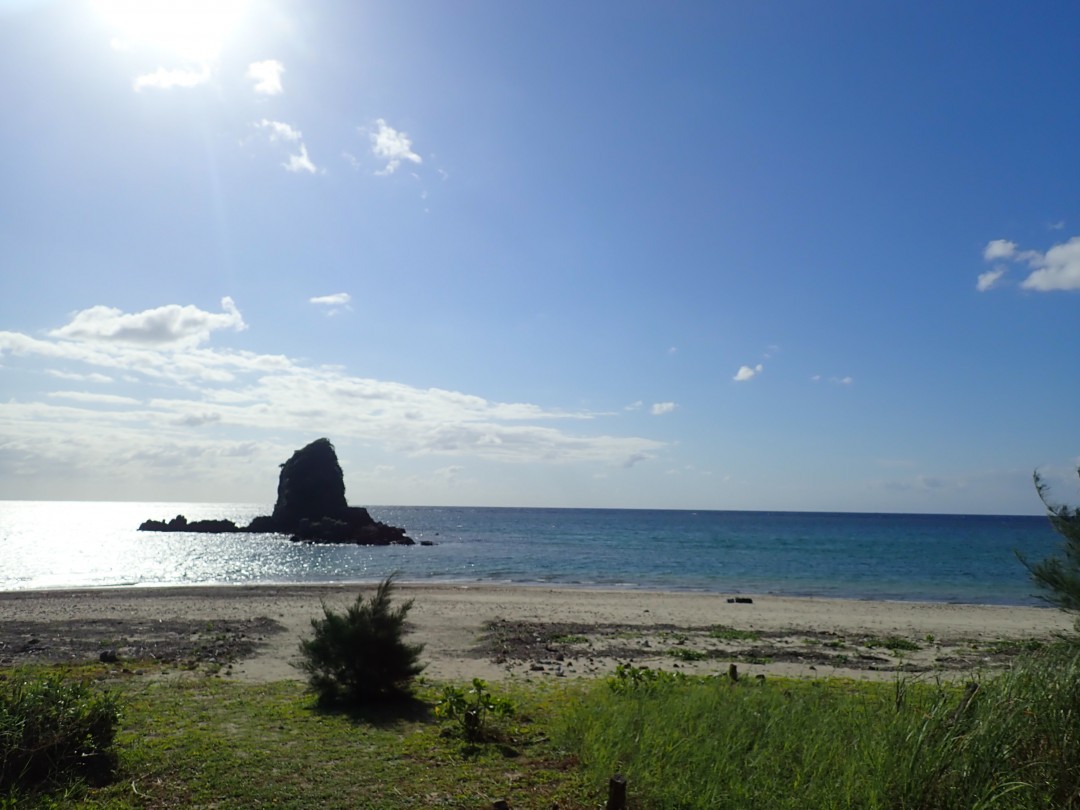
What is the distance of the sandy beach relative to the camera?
16.0 metres

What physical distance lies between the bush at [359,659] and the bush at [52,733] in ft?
11.5

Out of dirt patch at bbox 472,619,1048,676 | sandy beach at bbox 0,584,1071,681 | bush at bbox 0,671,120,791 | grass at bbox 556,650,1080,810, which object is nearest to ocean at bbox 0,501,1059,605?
sandy beach at bbox 0,584,1071,681

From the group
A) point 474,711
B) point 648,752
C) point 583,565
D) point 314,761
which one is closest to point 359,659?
point 474,711

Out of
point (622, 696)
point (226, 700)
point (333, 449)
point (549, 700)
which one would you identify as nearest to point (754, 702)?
point (622, 696)

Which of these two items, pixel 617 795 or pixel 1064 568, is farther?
pixel 1064 568

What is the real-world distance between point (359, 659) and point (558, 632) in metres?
10.8

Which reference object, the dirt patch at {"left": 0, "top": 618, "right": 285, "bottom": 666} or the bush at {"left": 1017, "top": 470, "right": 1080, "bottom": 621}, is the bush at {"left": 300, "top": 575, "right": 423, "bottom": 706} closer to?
the dirt patch at {"left": 0, "top": 618, "right": 285, "bottom": 666}

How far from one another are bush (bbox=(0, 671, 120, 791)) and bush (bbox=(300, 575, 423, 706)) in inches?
138

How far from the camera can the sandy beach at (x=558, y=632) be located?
52.6 ft

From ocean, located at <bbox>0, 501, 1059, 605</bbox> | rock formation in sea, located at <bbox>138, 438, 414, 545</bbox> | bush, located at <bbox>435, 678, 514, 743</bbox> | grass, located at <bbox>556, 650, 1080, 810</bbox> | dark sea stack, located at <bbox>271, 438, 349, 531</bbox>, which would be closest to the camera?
grass, located at <bbox>556, 650, 1080, 810</bbox>

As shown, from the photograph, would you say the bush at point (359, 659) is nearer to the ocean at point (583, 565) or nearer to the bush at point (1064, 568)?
the bush at point (1064, 568)

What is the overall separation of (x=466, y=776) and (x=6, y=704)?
16.0ft

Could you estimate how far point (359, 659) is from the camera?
11.2 metres

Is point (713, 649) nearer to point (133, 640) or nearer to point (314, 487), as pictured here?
point (133, 640)
